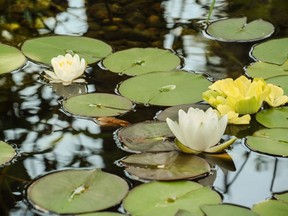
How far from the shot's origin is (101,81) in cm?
220

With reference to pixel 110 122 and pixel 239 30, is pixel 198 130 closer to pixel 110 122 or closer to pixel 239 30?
pixel 110 122

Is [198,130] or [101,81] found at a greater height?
[198,130]

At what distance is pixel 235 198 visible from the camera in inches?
62.1

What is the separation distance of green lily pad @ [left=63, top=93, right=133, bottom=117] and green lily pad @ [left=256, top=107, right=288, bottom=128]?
1.20ft

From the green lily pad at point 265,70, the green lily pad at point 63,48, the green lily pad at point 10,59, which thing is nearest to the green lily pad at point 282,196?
the green lily pad at point 265,70

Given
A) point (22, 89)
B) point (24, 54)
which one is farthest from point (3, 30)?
point (22, 89)

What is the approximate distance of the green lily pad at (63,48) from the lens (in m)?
2.35

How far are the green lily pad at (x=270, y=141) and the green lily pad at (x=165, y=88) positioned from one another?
263mm

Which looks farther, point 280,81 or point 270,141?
point 280,81

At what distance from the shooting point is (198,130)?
5.55 feet

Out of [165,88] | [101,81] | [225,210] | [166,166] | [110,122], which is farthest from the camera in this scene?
[101,81]

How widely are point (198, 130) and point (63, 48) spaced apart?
836 mm

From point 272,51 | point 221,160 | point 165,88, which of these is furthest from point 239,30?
point 221,160

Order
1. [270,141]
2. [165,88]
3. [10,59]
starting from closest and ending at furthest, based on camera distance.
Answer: [270,141], [165,88], [10,59]
